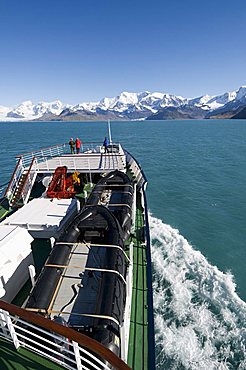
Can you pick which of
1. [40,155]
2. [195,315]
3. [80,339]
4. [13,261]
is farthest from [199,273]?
[40,155]

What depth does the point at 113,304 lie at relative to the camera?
5707 millimetres

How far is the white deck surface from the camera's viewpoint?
975 centimetres

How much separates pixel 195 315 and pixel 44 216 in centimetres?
777

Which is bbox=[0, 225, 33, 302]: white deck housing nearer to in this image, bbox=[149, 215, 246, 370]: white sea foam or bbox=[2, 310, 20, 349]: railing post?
bbox=[2, 310, 20, 349]: railing post

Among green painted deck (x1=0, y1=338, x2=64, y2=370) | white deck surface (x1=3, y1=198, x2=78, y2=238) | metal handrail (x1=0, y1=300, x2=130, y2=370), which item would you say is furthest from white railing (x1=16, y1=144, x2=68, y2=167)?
metal handrail (x1=0, y1=300, x2=130, y2=370)

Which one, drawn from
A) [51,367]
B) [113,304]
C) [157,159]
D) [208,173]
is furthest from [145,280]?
[157,159]

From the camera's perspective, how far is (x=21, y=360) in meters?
4.42

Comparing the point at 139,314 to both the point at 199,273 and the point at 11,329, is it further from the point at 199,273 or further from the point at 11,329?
the point at 199,273

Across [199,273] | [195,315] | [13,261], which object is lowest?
[195,315]

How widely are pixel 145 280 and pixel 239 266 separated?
7.48 m

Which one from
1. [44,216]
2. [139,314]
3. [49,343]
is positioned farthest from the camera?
[44,216]

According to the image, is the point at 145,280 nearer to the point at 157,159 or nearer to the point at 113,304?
the point at 113,304

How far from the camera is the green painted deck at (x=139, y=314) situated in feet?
20.2

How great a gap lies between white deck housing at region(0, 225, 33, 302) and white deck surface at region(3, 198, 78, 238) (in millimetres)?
1462
